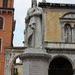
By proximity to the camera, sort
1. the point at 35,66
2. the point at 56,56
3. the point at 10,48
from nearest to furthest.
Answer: the point at 35,66 → the point at 56,56 → the point at 10,48

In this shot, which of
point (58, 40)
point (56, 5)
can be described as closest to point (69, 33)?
point (58, 40)

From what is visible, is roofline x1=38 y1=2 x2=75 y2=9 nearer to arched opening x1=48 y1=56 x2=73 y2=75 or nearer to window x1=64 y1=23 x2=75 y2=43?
window x1=64 y1=23 x2=75 y2=43

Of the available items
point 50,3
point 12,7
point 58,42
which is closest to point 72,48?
point 58,42

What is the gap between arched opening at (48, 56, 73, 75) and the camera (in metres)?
39.7

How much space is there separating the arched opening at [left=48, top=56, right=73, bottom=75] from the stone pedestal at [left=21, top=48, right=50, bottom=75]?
22803 millimetres

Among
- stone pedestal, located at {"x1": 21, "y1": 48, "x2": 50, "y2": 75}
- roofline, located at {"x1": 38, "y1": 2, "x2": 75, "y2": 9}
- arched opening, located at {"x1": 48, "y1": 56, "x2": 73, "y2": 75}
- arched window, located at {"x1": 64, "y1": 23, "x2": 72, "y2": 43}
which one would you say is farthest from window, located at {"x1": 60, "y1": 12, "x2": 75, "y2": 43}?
stone pedestal, located at {"x1": 21, "y1": 48, "x2": 50, "y2": 75}

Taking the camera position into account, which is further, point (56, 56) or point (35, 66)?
point (56, 56)

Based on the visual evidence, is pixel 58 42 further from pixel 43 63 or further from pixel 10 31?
pixel 43 63

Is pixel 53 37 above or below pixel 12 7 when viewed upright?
below

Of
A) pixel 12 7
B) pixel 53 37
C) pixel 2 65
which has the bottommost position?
pixel 2 65

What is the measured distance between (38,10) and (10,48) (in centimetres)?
2609

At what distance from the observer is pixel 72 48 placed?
4100 centimetres

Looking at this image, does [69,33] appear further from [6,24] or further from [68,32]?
[6,24]

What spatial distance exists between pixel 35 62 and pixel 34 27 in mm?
1365
